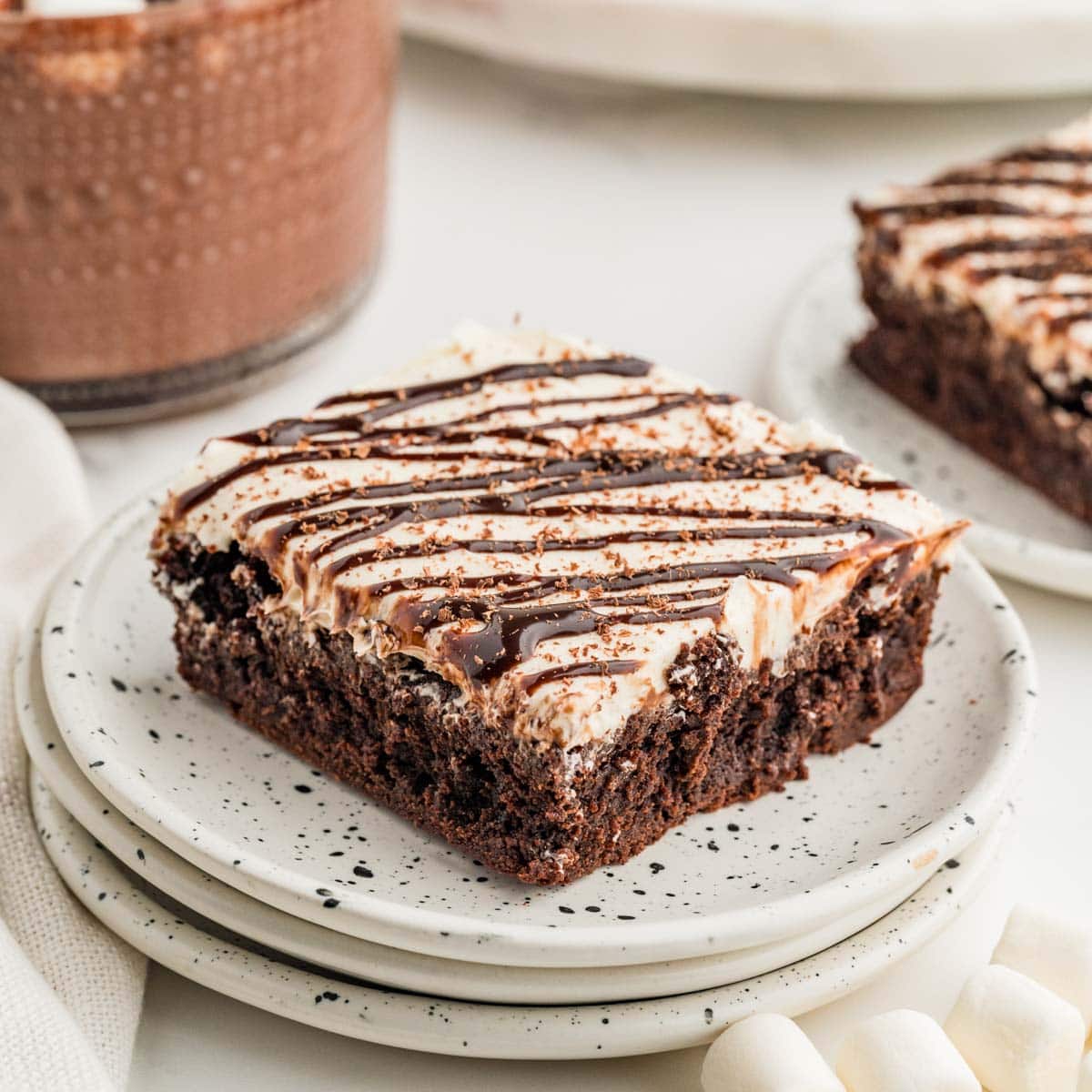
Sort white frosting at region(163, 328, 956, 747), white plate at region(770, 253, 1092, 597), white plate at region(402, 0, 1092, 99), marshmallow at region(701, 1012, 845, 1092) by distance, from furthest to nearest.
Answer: white plate at region(402, 0, 1092, 99)
white plate at region(770, 253, 1092, 597)
white frosting at region(163, 328, 956, 747)
marshmallow at region(701, 1012, 845, 1092)

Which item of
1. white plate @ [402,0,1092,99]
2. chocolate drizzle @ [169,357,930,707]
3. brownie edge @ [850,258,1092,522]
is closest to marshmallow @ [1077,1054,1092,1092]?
chocolate drizzle @ [169,357,930,707]

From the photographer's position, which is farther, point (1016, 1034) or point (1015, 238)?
point (1015, 238)

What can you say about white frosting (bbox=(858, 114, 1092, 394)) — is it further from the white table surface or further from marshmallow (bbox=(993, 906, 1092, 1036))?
marshmallow (bbox=(993, 906, 1092, 1036))

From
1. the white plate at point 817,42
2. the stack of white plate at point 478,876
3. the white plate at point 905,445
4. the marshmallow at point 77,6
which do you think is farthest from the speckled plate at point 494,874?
the white plate at point 817,42

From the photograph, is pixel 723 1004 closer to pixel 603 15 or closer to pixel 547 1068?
pixel 547 1068

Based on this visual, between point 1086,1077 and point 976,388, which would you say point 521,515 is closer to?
point 1086,1077

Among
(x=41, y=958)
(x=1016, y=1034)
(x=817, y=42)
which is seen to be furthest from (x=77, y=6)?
(x=1016, y=1034)
